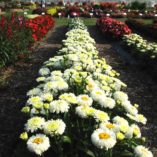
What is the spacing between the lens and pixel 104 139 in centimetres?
285

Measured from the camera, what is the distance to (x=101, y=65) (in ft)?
18.4

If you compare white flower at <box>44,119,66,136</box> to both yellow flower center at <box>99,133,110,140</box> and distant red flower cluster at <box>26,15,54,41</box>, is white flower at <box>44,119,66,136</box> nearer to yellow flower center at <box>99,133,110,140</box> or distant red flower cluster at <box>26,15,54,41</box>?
yellow flower center at <box>99,133,110,140</box>

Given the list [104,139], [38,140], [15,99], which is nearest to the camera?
[104,139]

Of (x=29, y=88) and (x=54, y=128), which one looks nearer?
(x=54, y=128)

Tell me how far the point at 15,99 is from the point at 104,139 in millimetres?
3726

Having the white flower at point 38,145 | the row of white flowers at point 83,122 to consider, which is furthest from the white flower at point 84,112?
the white flower at point 38,145

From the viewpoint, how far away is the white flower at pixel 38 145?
9.32ft

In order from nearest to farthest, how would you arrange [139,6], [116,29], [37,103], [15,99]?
[37,103], [15,99], [116,29], [139,6]

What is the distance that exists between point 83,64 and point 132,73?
3.69 meters

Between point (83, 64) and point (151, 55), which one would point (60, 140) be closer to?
point (83, 64)

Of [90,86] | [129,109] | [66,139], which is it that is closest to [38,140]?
[66,139]

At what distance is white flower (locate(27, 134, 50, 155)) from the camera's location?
284 centimetres

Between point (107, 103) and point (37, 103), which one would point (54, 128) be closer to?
point (37, 103)

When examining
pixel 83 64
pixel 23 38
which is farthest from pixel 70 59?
pixel 23 38
